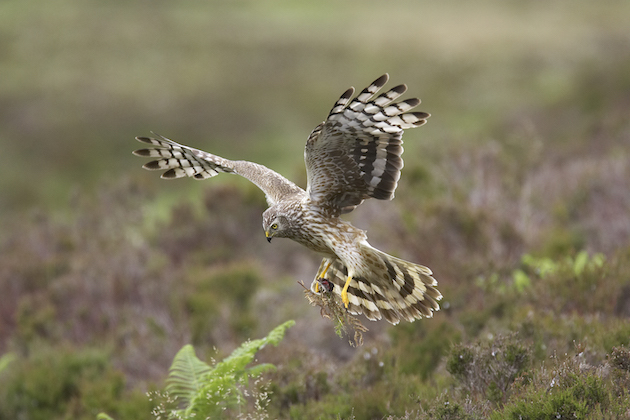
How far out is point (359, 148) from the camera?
452 cm

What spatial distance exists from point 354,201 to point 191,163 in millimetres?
1659

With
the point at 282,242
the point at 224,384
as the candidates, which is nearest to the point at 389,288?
the point at 224,384

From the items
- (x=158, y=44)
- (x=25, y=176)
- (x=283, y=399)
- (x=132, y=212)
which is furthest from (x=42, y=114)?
(x=283, y=399)

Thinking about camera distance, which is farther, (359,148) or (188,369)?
(188,369)

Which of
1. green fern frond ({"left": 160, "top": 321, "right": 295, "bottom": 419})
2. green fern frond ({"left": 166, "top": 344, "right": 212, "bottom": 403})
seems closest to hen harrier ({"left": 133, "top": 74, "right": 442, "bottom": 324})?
green fern frond ({"left": 160, "top": 321, "right": 295, "bottom": 419})

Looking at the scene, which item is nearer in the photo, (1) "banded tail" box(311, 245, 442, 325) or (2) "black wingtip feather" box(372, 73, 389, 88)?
(2) "black wingtip feather" box(372, 73, 389, 88)

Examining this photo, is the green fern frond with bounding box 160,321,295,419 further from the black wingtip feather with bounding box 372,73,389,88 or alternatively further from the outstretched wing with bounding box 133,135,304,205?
the black wingtip feather with bounding box 372,73,389,88

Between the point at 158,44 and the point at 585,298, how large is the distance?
2839 cm

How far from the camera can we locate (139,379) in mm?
6844

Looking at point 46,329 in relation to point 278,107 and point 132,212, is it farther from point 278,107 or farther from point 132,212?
point 278,107

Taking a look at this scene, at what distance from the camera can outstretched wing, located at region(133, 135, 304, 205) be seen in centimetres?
542

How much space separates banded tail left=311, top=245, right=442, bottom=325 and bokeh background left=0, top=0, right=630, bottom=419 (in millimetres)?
516

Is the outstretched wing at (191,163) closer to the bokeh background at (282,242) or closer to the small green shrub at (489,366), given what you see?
the bokeh background at (282,242)

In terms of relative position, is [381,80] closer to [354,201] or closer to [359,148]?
[359,148]
